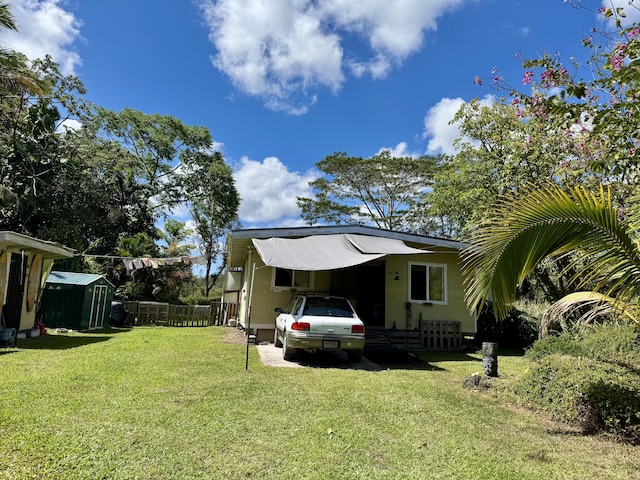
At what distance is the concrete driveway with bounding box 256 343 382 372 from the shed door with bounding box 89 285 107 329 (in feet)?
27.4

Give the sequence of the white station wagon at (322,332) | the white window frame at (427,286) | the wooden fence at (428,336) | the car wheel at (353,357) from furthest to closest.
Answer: the white window frame at (427,286), the wooden fence at (428,336), the car wheel at (353,357), the white station wagon at (322,332)

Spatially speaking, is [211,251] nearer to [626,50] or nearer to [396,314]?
[396,314]

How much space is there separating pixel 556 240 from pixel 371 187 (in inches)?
962

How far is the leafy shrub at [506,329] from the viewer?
13805mm

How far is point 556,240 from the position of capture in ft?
12.6

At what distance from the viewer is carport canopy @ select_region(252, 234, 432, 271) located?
8.66 metres

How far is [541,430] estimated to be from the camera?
476cm

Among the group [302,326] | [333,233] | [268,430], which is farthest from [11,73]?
[268,430]

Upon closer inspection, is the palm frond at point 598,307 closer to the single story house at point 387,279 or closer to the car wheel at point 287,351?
the car wheel at point 287,351

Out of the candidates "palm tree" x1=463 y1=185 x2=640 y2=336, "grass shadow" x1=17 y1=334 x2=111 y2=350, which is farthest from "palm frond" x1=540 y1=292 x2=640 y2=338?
"grass shadow" x1=17 y1=334 x2=111 y2=350

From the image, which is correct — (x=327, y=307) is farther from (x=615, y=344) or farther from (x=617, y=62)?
(x=617, y=62)

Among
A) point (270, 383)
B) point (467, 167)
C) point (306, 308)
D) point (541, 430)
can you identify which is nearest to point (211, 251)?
point (467, 167)

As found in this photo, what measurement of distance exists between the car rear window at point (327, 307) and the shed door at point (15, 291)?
26.6 ft

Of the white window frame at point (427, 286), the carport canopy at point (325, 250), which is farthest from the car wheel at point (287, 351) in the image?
the white window frame at point (427, 286)
